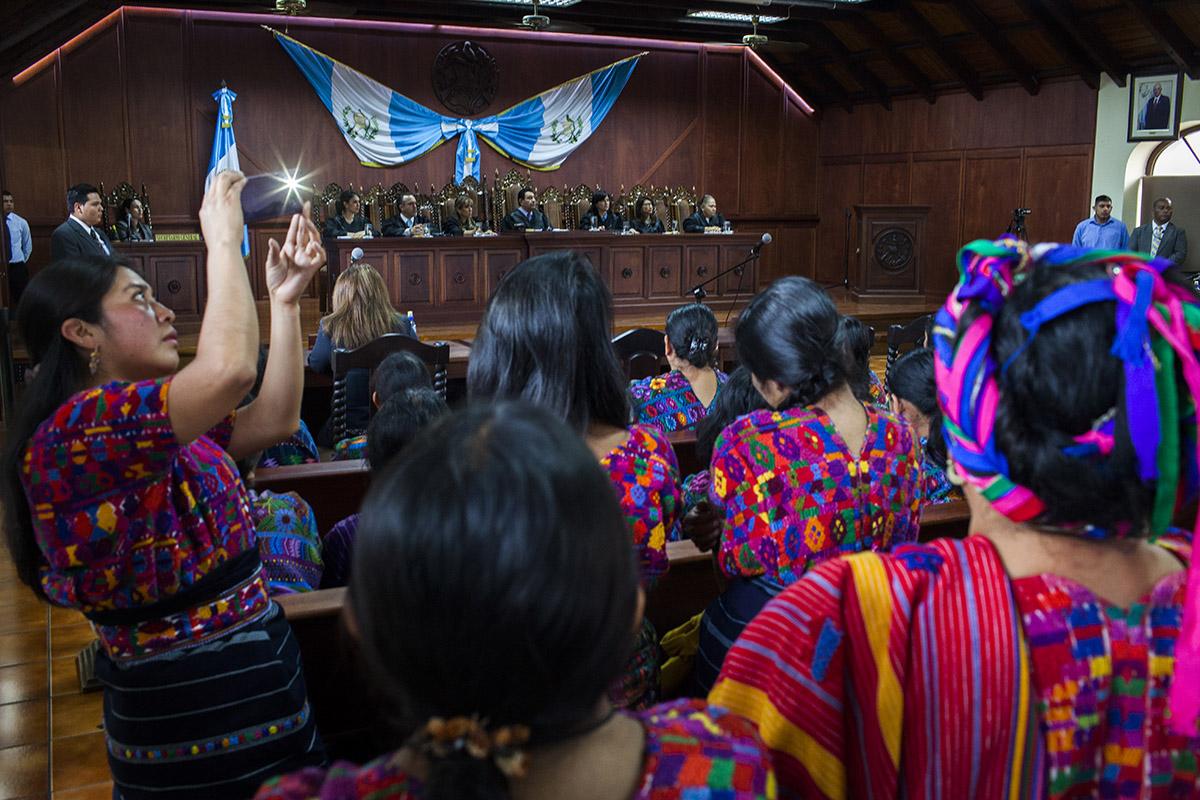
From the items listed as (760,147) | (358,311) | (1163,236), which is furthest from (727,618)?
(760,147)

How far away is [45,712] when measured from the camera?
270 cm

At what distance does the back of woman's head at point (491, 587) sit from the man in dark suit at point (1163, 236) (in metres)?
9.18

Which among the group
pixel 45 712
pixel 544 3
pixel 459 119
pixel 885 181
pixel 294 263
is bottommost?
pixel 45 712

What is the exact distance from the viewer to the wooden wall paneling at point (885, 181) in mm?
11836

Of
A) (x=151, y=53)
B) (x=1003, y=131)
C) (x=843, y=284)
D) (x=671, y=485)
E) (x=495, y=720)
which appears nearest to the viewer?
(x=495, y=720)

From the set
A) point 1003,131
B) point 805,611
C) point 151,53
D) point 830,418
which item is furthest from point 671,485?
point 1003,131

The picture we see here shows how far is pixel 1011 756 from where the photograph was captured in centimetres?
82

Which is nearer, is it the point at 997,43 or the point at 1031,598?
the point at 1031,598

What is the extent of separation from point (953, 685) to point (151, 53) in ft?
34.2

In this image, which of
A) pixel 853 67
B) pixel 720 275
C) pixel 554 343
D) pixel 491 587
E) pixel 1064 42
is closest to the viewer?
pixel 491 587

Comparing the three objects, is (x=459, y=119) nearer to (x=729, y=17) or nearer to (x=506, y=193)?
(x=506, y=193)

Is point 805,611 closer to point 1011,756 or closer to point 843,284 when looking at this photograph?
point 1011,756

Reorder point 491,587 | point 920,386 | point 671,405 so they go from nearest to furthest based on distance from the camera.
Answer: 1. point 491,587
2. point 920,386
3. point 671,405

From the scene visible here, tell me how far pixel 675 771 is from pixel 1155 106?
400 inches
